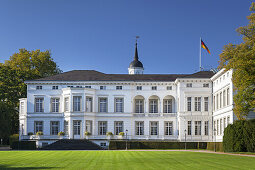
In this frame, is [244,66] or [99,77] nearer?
[244,66]

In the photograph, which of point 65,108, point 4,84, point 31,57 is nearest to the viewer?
point 65,108

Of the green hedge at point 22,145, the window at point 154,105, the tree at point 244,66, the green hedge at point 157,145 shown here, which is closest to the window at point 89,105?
the window at point 154,105

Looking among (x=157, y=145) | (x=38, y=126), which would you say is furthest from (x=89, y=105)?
(x=157, y=145)

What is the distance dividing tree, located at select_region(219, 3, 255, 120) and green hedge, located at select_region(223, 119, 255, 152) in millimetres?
988

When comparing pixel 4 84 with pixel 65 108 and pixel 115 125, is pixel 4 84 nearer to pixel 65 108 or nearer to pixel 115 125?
pixel 65 108

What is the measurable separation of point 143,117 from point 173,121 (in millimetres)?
4216

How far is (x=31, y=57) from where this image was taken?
241ft

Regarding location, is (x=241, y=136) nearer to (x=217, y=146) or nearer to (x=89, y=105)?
(x=217, y=146)

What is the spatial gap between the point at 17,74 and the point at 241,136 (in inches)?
1564

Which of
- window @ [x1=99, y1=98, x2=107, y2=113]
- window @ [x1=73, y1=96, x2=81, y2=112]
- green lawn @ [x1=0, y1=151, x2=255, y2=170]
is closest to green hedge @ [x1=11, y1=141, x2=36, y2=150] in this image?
window @ [x1=73, y1=96, x2=81, y2=112]

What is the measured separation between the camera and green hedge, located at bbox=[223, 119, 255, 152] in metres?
38.1

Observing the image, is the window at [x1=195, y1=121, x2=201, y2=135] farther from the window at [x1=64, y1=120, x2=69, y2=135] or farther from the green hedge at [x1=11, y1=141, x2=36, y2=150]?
the green hedge at [x1=11, y1=141, x2=36, y2=150]

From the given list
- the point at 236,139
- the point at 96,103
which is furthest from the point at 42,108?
the point at 236,139

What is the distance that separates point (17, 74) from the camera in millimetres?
67062
